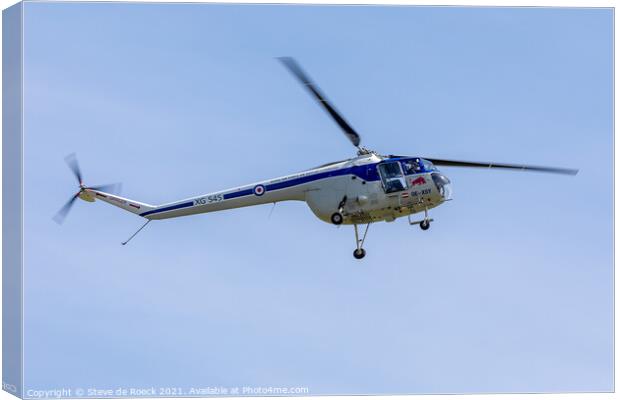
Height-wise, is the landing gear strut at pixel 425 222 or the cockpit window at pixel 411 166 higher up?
the cockpit window at pixel 411 166

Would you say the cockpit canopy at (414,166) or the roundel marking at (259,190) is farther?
the roundel marking at (259,190)

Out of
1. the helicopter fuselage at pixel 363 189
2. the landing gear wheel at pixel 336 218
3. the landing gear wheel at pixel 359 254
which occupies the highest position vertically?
the helicopter fuselage at pixel 363 189

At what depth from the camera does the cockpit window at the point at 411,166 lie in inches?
1023

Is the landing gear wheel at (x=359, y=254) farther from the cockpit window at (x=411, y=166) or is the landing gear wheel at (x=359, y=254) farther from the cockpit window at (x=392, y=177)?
the cockpit window at (x=411, y=166)

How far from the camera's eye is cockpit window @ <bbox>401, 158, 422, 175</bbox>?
85.3 ft

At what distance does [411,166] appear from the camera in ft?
85.4

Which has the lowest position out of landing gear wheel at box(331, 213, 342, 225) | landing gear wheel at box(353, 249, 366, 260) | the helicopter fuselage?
landing gear wheel at box(353, 249, 366, 260)

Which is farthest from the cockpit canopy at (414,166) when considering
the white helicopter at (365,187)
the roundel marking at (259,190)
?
the roundel marking at (259,190)

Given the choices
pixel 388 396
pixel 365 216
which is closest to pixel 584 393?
pixel 388 396

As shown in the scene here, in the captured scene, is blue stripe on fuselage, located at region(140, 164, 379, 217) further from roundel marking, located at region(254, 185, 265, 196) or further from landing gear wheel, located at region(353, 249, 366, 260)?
landing gear wheel, located at region(353, 249, 366, 260)

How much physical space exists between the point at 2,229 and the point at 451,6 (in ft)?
31.2

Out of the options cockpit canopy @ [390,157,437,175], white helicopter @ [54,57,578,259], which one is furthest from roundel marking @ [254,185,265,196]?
cockpit canopy @ [390,157,437,175]

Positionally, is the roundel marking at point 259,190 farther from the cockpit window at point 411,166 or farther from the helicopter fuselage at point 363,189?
the cockpit window at point 411,166

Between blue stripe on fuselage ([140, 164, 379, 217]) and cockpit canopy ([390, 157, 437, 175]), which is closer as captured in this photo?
cockpit canopy ([390, 157, 437, 175])
